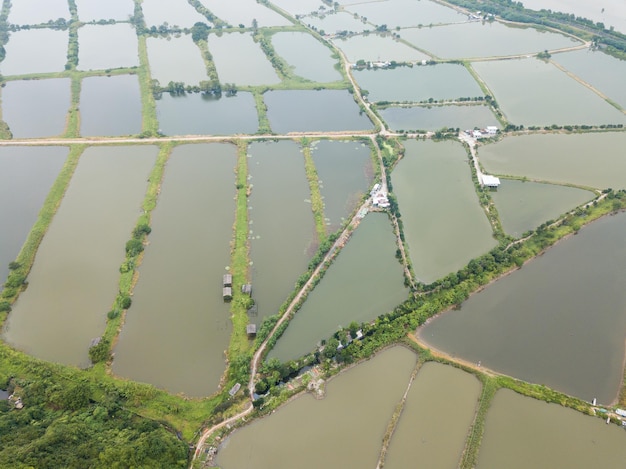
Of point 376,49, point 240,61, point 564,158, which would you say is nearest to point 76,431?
point 564,158

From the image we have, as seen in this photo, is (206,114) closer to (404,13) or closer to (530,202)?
(530,202)

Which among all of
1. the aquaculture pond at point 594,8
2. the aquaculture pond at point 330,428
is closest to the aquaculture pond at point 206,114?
the aquaculture pond at point 330,428

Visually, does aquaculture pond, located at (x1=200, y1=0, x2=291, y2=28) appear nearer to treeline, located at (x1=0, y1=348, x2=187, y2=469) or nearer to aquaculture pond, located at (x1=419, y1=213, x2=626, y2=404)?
aquaculture pond, located at (x1=419, y1=213, x2=626, y2=404)

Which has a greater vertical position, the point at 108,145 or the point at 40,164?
the point at 108,145

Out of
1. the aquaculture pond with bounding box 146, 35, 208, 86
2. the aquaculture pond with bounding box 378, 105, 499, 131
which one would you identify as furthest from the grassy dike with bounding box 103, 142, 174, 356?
the aquaculture pond with bounding box 378, 105, 499, 131

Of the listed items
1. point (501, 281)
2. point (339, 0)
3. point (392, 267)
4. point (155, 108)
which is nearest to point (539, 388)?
point (501, 281)

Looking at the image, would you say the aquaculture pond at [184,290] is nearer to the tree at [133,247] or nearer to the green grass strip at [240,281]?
the green grass strip at [240,281]

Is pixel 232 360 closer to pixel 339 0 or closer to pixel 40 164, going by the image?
pixel 40 164
